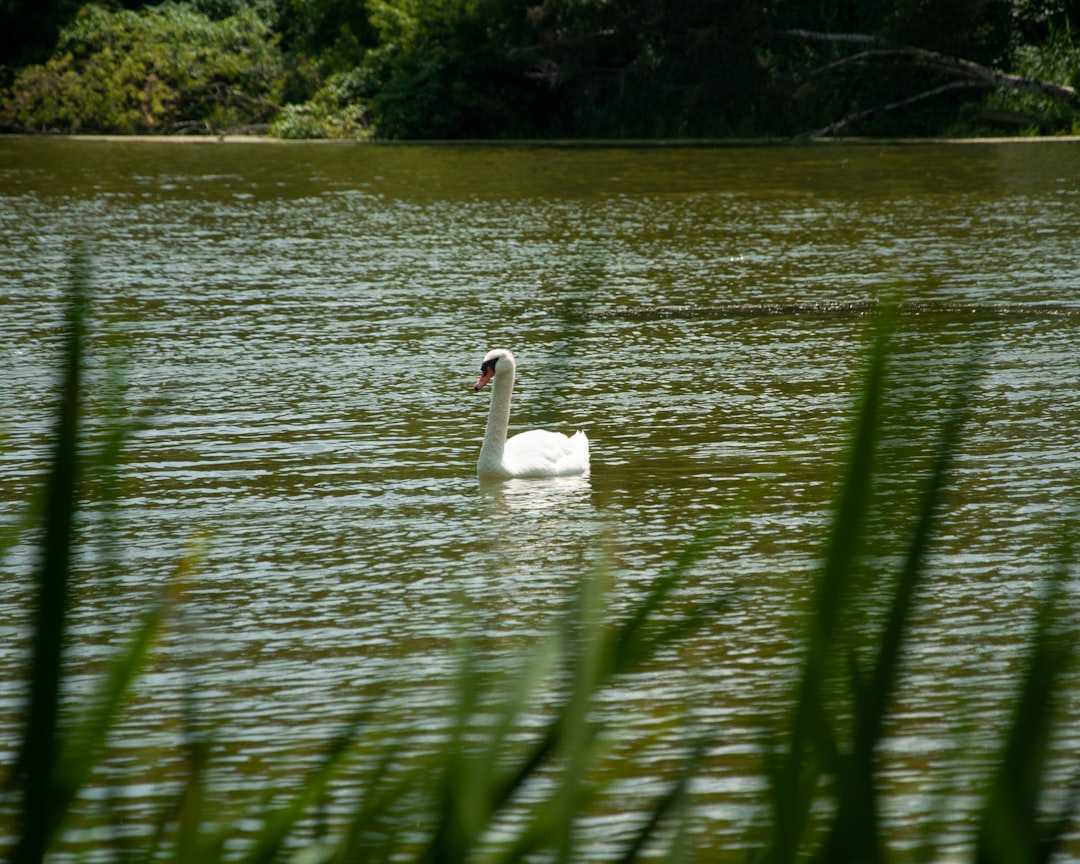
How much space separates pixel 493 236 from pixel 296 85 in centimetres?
2311

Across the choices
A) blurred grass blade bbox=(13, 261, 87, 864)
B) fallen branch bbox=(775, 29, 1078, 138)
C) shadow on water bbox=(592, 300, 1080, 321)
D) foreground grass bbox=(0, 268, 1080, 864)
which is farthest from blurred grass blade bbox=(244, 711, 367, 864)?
fallen branch bbox=(775, 29, 1078, 138)

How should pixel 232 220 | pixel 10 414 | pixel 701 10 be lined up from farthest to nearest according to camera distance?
pixel 701 10 → pixel 232 220 → pixel 10 414

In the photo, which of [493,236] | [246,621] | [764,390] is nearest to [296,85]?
[493,236]

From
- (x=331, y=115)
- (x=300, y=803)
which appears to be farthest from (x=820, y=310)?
(x=331, y=115)

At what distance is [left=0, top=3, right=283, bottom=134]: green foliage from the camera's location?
38250 mm

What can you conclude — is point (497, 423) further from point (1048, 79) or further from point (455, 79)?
point (455, 79)

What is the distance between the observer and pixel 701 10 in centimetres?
2975

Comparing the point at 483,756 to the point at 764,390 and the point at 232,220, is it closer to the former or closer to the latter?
the point at 764,390

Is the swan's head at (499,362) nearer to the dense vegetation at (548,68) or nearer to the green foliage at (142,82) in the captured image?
the dense vegetation at (548,68)

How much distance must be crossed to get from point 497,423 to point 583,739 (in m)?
7.02

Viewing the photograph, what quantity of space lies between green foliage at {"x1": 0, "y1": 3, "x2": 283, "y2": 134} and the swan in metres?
32.4

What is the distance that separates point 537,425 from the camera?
132 cm

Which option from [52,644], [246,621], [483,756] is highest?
[52,644]

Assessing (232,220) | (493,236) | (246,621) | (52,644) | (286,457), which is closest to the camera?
(52,644)
